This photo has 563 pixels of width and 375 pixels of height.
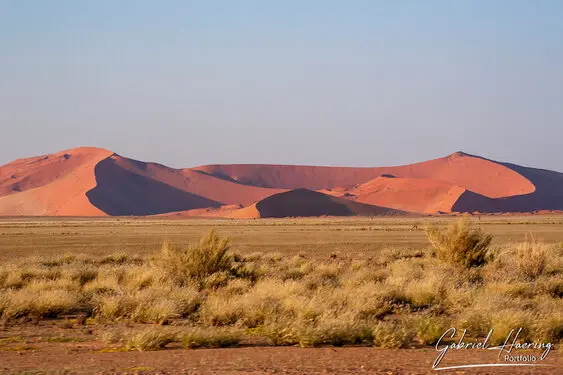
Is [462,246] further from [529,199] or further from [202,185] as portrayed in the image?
[202,185]

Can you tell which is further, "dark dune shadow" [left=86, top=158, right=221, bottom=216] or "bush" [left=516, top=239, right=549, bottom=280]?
"dark dune shadow" [left=86, top=158, right=221, bottom=216]

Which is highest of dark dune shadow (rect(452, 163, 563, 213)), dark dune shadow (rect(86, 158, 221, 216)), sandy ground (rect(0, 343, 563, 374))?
dark dune shadow (rect(86, 158, 221, 216))

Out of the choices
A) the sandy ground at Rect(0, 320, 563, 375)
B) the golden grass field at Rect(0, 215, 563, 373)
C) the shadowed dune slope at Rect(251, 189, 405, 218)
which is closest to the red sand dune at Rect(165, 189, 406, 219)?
the shadowed dune slope at Rect(251, 189, 405, 218)

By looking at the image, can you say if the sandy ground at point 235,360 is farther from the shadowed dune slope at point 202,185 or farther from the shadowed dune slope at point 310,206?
the shadowed dune slope at point 202,185

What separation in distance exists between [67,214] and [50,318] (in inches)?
5350

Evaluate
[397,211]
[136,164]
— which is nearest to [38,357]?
[397,211]

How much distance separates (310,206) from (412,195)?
28111 mm

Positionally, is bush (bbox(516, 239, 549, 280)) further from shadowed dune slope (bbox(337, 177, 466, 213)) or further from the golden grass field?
shadowed dune slope (bbox(337, 177, 466, 213))

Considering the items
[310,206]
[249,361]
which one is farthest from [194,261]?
[310,206]

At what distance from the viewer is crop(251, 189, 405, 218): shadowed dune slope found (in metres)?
130

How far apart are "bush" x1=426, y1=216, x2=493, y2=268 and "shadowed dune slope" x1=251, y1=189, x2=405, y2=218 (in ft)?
343

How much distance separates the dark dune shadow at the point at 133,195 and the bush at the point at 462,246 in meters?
Result: 131

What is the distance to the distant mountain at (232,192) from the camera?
456ft

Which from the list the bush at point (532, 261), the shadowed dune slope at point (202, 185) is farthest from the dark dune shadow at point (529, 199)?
the bush at point (532, 261)
